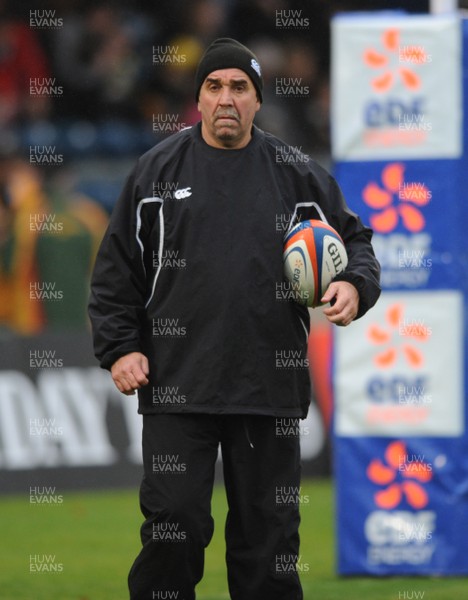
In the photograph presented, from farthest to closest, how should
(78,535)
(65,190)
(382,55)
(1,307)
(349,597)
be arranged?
(65,190) < (1,307) < (78,535) < (382,55) < (349,597)

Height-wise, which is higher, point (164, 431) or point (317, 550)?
point (164, 431)

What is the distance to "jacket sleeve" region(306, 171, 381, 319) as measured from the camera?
18.7 ft

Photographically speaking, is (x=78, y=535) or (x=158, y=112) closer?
(x=78, y=535)

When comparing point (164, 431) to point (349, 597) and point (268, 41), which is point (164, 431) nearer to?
point (349, 597)

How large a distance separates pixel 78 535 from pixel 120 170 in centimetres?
757

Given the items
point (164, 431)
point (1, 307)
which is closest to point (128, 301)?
point (164, 431)

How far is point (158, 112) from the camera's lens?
1784 centimetres

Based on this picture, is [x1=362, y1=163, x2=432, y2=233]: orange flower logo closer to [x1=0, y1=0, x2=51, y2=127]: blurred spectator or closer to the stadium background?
the stadium background

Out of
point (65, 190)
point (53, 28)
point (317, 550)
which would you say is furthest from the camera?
point (53, 28)

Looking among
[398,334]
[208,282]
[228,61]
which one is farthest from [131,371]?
[398,334]

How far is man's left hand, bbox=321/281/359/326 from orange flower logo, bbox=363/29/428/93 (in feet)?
8.50

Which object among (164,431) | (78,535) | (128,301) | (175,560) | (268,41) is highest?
(268,41)

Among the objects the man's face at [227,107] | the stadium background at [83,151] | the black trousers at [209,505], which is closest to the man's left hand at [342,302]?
the black trousers at [209,505]

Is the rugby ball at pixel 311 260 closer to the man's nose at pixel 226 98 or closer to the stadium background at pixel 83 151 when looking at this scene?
the man's nose at pixel 226 98
